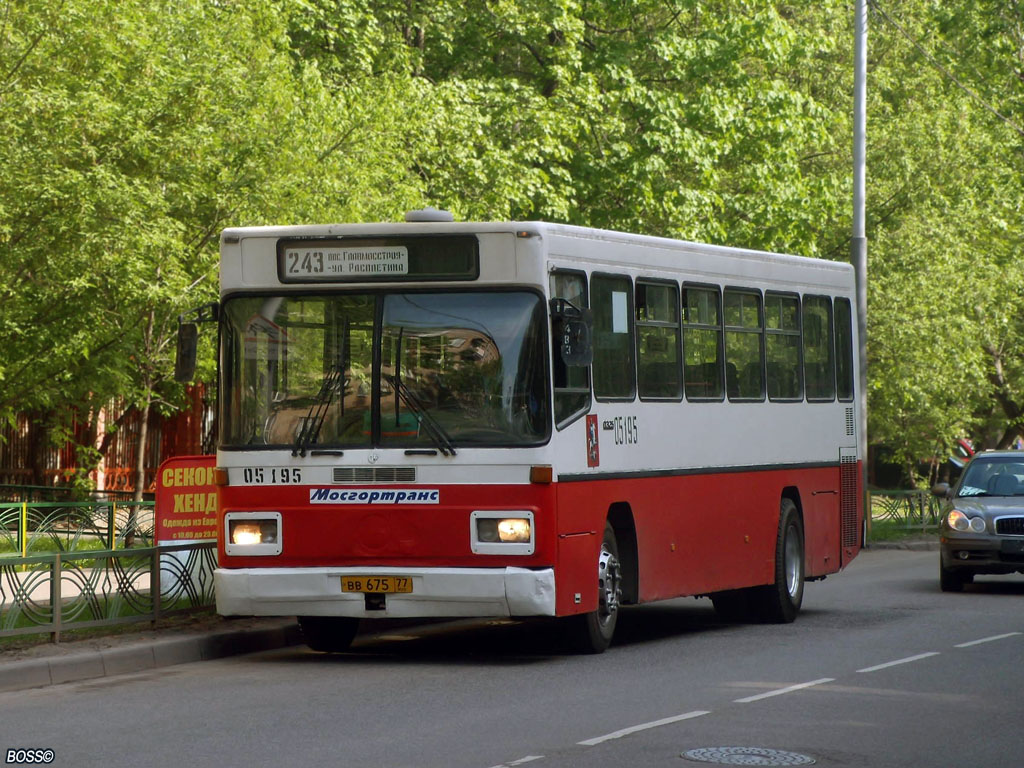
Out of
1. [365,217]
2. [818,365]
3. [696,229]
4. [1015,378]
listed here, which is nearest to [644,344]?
[818,365]

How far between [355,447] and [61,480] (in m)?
26.3

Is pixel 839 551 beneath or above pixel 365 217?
beneath

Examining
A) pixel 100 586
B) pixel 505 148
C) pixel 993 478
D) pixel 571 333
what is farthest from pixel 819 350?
pixel 505 148

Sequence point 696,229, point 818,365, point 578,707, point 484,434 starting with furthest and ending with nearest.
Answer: point 696,229 → point 818,365 → point 484,434 → point 578,707

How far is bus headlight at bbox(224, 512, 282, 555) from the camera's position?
1327 centimetres

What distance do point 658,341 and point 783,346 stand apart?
9.06ft

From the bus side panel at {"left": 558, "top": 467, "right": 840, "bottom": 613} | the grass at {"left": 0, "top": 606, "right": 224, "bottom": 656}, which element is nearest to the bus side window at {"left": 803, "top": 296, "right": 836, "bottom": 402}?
the bus side panel at {"left": 558, "top": 467, "right": 840, "bottom": 613}

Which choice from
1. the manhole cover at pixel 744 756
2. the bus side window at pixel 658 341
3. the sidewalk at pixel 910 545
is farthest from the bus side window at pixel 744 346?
the sidewalk at pixel 910 545

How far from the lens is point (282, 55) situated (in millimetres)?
25188

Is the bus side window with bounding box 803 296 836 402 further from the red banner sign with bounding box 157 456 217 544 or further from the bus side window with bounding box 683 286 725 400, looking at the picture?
the red banner sign with bounding box 157 456 217 544

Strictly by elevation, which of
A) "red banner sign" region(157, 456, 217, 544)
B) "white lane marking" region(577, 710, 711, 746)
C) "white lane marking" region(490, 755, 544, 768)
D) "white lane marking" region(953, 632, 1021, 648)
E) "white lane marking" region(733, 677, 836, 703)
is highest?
"red banner sign" region(157, 456, 217, 544)

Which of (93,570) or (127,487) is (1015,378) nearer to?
(127,487)

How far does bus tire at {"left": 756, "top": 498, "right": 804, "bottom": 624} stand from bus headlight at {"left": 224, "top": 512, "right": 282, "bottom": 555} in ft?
18.5

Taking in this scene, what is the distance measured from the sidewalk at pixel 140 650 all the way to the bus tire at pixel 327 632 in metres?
0.48
